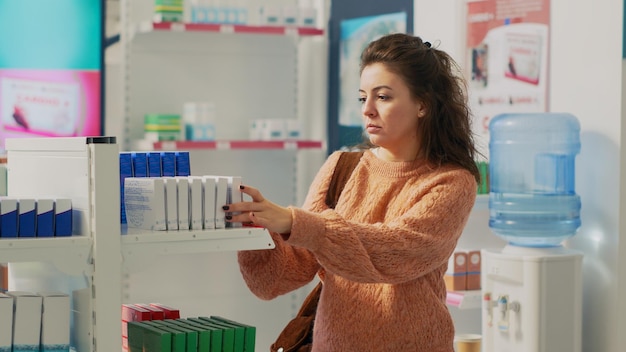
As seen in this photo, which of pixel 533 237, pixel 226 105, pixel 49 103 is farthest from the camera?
pixel 226 105

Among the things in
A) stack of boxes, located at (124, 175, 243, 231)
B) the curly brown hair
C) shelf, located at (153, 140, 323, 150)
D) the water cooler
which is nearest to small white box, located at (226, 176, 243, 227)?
stack of boxes, located at (124, 175, 243, 231)

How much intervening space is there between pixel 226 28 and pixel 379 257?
140 inches

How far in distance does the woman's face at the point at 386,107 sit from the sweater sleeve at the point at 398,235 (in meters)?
0.16

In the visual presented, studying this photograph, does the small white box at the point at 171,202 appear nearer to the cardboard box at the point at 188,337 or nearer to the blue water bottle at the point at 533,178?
the cardboard box at the point at 188,337

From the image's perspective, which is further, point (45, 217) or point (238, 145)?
point (238, 145)

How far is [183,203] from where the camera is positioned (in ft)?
8.45

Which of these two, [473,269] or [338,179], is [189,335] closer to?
[338,179]

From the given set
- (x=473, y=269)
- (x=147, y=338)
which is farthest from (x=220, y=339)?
(x=473, y=269)

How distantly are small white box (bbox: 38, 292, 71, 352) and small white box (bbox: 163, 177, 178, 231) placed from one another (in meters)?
0.35

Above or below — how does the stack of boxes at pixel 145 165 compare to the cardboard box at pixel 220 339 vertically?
above

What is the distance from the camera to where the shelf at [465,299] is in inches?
186

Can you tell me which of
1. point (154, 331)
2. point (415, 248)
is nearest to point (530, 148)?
point (415, 248)

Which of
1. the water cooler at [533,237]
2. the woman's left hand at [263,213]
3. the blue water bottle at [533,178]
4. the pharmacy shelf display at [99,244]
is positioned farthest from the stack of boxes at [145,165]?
the blue water bottle at [533,178]

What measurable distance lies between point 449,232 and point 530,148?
2.12 m
